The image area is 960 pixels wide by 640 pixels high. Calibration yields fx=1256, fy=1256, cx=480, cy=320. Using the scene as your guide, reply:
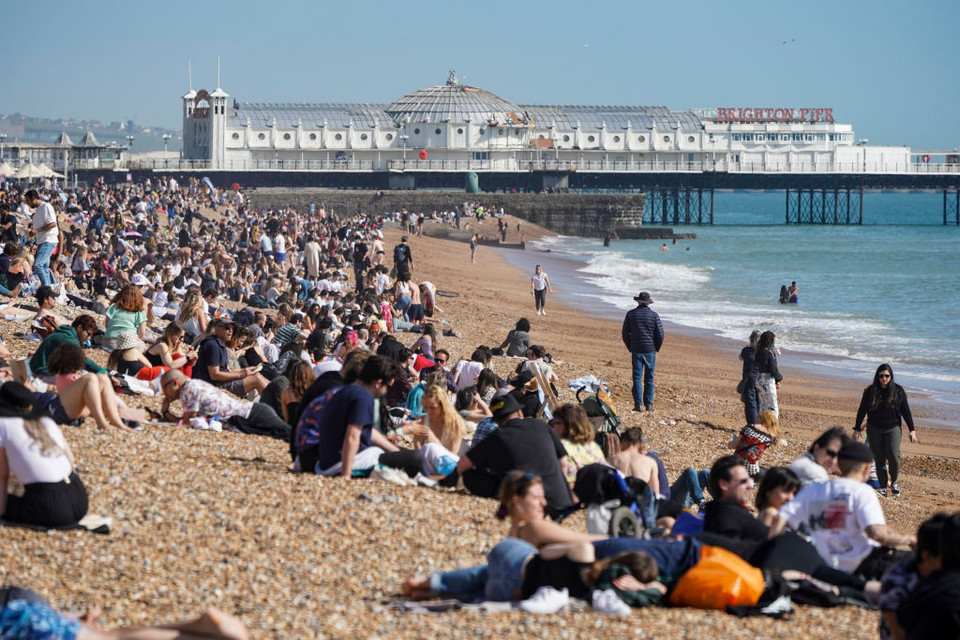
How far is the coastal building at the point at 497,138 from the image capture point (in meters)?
79.9

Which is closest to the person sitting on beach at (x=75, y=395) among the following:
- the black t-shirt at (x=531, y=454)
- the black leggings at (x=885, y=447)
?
the black t-shirt at (x=531, y=454)

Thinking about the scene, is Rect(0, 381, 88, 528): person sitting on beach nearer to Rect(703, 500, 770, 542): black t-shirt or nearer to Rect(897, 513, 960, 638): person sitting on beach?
Rect(703, 500, 770, 542): black t-shirt

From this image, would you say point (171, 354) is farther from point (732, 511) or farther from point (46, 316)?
point (732, 511)

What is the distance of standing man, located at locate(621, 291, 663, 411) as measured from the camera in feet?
43.1

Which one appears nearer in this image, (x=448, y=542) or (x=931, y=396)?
(x=448, y=542)

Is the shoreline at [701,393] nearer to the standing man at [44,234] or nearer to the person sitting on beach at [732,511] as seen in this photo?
the person sitting on beach at [732,511]

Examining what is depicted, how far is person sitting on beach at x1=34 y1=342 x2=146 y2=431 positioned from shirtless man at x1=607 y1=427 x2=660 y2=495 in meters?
3.21

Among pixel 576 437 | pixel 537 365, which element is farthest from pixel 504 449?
pixel 537 365

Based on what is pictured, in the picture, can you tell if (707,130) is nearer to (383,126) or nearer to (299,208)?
(383,126)

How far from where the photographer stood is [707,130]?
86.9m

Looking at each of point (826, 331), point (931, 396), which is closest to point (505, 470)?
point (931, 396)

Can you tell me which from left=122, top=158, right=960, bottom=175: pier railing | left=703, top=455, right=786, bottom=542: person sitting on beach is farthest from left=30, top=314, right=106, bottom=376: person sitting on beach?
left=122, top=158, right=960, bottom=175: pier railing

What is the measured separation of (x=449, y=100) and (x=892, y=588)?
8167 centimetres

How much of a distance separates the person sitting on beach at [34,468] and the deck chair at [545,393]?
467 cm
